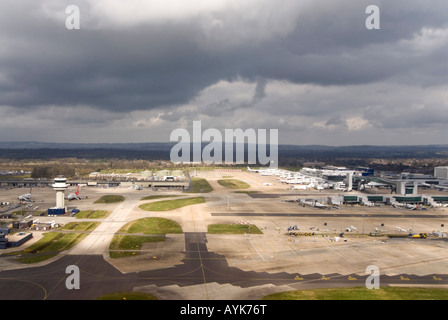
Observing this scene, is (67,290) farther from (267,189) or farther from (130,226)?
(267,189)

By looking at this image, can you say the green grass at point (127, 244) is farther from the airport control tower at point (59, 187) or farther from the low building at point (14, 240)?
the airport control tower at point (59, 187)

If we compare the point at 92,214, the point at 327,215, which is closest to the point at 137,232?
the point at 92,214

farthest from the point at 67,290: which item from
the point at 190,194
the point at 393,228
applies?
the point at 190,194

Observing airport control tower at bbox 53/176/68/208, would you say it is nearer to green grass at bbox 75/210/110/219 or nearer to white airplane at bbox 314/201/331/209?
green grass at bbox 75/210/110/219

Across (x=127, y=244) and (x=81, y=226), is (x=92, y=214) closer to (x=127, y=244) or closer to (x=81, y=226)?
(x=81, y=226)

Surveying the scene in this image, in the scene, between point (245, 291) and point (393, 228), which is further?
point (393, 228)

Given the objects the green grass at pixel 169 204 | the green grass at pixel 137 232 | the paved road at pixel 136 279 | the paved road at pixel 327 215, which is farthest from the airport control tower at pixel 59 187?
the paved road at pixel 136 279
